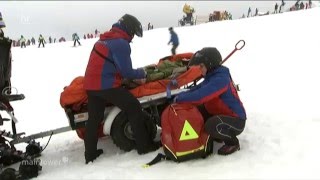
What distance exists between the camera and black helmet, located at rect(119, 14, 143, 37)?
569 centimetres

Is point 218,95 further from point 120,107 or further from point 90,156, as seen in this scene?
point 90,156

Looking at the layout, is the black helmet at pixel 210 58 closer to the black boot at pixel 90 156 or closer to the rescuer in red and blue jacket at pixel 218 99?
the rescuer in red and blue jacket at pixel 218 99

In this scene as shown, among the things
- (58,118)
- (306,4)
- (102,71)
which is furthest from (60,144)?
(306,4)

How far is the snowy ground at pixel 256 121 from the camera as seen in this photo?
5.06m

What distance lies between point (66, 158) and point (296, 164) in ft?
10.9

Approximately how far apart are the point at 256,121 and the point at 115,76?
239cm

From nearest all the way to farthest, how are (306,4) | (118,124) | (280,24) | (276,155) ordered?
(276,155) → (118,124) → (280,24) → (306,4)

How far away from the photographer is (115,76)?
575cm

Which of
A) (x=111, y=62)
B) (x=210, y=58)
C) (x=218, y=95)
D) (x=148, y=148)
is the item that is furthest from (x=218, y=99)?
(x=111, y=62)

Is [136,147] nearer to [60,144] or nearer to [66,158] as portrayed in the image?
[66,158]

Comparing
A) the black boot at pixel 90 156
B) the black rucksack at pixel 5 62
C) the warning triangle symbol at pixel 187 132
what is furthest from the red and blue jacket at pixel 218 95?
the black rucksack at pixel 5 62

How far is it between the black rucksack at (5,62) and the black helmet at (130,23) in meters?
1.51

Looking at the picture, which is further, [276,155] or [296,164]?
[276,155]

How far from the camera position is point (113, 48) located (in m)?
5.57
